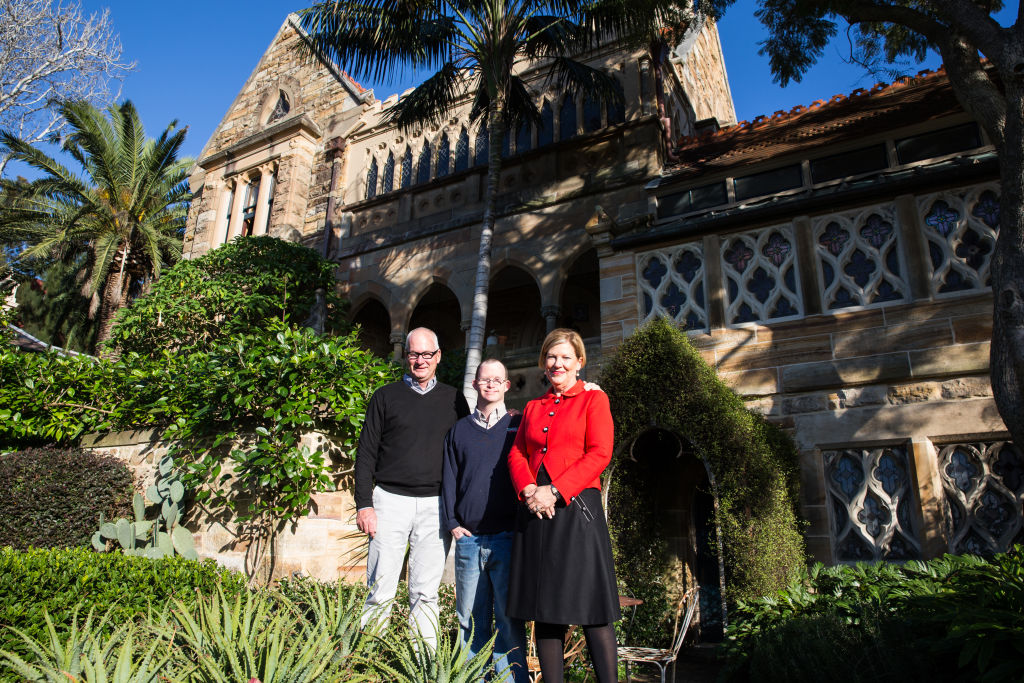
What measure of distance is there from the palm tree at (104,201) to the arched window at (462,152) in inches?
356

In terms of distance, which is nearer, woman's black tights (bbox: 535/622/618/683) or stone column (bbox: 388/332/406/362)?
woman's black tights (bbox: 535/622/618/683)

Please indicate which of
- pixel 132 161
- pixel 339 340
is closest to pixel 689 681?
pixel 339 340

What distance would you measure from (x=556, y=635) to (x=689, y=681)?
120 inches

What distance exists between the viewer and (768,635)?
4.14 m

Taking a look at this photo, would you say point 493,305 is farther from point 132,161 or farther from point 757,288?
point 132,161

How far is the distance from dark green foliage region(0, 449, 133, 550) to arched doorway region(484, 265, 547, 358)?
6.90 meters

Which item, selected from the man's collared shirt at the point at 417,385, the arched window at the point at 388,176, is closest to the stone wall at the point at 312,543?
the man's collared shirt at the point at 417,385

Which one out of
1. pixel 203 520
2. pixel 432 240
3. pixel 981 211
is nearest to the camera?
pixel 981 211

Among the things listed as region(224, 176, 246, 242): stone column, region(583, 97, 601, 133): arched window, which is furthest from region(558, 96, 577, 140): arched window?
region(224, 176, 246, 242): stone column

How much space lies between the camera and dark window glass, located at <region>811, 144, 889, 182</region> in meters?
7.30

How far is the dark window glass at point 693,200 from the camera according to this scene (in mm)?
7949

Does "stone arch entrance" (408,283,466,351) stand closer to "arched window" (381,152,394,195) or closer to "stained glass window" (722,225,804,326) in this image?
"arched window" (381,152,394,195)

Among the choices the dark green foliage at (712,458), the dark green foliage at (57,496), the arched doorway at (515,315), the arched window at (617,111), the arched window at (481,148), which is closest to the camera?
the dark green foliage at (712,458)

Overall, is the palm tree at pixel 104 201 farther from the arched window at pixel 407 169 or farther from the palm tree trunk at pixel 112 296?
the arched window at pixel 407 169
